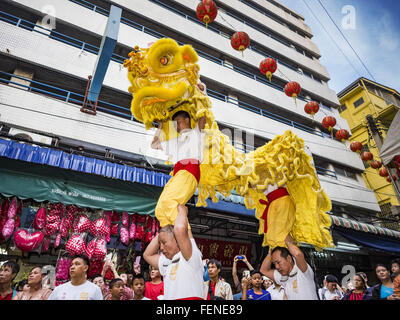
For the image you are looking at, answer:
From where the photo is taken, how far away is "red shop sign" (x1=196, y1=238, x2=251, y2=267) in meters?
7.23

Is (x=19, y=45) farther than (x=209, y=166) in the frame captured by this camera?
Yes

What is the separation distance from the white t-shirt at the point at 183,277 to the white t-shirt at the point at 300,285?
2.44 ft

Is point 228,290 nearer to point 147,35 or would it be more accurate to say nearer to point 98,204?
point 98,204

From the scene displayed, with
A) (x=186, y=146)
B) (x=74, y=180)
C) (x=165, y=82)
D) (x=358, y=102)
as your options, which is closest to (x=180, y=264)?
(x=186, y=146)

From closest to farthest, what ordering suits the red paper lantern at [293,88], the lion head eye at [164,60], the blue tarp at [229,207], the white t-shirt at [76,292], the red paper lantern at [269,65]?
the lion head eye at [164,60] → the white t-shirt at [76,292] → the blue tarp at [229,207] → the red paper lantern at [269,65] → the red paper lantern at [293,88]

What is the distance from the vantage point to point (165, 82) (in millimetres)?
1917

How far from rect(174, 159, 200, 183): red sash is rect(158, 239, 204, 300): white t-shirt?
49cm

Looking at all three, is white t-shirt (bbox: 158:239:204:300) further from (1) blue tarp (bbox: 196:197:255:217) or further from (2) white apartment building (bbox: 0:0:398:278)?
(1) blue tarp (bbox: 196:197:255:217)

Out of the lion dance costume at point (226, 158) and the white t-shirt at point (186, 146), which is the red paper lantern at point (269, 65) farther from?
the white t-shirt at point (186, 146)

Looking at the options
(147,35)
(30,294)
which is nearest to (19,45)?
(147,35)

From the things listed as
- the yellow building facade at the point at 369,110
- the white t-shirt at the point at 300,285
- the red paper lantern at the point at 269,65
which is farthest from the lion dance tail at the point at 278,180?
the yellow building facade at the point at 369,110

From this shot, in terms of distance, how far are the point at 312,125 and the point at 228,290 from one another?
11618 millimetres

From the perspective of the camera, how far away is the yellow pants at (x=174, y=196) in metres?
1.60

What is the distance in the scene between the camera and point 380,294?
2.99 metres
